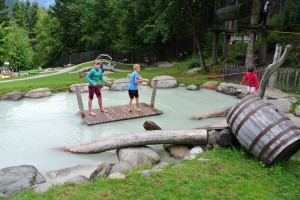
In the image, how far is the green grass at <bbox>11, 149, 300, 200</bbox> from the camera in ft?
14.8

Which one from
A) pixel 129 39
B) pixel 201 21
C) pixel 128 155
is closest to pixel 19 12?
pixel 129 39

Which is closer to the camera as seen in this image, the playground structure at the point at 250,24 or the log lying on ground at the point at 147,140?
the log lying on ground at the point at 147,140

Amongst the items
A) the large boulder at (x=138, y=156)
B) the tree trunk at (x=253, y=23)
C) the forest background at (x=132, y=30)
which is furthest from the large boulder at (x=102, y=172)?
the forest background at (x=132, y=30)

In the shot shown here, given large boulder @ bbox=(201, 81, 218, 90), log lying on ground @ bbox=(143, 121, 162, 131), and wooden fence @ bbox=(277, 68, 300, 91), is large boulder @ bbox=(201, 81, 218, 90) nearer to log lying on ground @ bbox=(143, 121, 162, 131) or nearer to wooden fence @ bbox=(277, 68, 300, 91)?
wooden fence @ bbox=(277, 68, 300, 91)

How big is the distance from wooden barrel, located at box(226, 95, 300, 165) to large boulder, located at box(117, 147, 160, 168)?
72.8 inches

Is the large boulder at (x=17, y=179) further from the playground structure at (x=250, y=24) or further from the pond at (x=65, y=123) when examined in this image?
the playground structure at (x=250, y=24)

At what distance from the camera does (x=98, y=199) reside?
4367mm

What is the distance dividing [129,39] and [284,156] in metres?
22.0

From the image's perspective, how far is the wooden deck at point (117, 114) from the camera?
9641mm

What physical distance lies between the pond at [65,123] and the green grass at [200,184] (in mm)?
1730

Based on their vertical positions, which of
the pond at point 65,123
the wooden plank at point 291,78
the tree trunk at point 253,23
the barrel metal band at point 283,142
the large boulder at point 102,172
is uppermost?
the tree trunk at point 253,23

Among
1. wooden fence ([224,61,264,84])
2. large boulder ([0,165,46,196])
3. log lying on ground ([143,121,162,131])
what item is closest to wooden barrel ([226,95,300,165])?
log lying on ground ([143,121,162,131])

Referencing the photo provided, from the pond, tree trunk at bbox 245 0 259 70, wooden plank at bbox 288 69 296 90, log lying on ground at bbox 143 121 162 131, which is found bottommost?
the pond

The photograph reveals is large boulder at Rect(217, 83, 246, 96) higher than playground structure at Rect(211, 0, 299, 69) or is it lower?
lower
